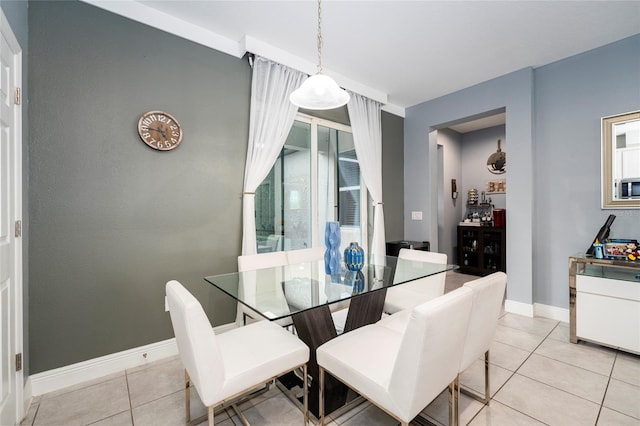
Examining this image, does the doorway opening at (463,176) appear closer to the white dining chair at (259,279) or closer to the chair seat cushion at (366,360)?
the white dining chair at (259,279)

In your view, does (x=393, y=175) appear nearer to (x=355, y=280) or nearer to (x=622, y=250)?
(x=622, y=250)

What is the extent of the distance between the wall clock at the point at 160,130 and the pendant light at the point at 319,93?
1.11m

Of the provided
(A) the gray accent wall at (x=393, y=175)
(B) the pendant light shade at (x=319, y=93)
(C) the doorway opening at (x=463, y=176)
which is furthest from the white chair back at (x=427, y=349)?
(C) the doorway opening at (x=463, y=176)

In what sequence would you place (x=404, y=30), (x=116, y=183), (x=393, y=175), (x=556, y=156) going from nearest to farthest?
1. (x=116, y=183)
2. (x=404, y=30)
3. (x=556, y=156)
4. (x=393, y=175)

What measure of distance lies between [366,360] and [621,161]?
130 inches

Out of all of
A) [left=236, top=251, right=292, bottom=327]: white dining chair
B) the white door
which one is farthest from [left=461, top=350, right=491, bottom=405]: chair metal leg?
the white door

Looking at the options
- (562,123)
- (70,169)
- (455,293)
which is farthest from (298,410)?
(562,123)

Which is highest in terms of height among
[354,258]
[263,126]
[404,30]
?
[404,30]

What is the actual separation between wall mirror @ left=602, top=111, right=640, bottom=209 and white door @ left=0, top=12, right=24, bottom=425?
4.72 metres

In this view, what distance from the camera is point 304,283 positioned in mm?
1859

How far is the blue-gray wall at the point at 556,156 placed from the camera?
2807mm

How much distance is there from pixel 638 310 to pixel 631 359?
410mm

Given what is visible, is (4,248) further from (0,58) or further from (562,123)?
(562,123)

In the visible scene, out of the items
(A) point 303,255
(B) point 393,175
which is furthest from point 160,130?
(B) point 393,175
